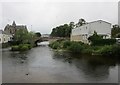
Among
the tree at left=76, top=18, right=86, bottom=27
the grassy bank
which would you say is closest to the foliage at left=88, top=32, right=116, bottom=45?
the grassy bank

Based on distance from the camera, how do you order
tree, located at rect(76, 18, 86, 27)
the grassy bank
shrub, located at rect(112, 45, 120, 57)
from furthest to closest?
tree, located at rect(76, 18, 86, 27), the grassy bank, shrub, located at rect(112, 45, 120, 57)

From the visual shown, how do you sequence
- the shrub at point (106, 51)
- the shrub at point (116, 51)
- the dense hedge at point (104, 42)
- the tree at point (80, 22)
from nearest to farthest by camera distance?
the shrub at point (116, 51)
the shrub at point (106, 51)
the dense hedge at point (104, 42)
the tree at point (80, 22)

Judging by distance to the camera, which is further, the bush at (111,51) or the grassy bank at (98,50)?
the grassy bank at (98,50)

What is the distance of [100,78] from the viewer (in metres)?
20.1

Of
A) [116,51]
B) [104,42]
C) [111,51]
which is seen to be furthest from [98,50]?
[104,42]

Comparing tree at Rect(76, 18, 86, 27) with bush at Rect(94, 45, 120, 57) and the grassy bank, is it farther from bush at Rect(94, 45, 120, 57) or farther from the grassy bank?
bush at Rect(94, 45, 120, 57)

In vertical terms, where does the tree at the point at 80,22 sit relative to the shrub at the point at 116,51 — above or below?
above

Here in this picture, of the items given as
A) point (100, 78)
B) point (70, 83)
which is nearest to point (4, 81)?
point (70, 83)

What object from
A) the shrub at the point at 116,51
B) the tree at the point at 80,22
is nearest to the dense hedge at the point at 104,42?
the shrub at the point at 116,51

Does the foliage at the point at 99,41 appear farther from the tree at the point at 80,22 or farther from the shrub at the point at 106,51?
the tree at the point at 80,22

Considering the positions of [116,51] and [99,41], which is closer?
[116,51]

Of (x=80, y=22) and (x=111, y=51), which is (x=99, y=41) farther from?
(x=80, y=22)

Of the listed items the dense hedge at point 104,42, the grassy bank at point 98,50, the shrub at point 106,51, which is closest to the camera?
the grassy bank at point 98,50

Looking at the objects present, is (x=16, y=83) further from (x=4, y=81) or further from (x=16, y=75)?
(x=16, y=75)
